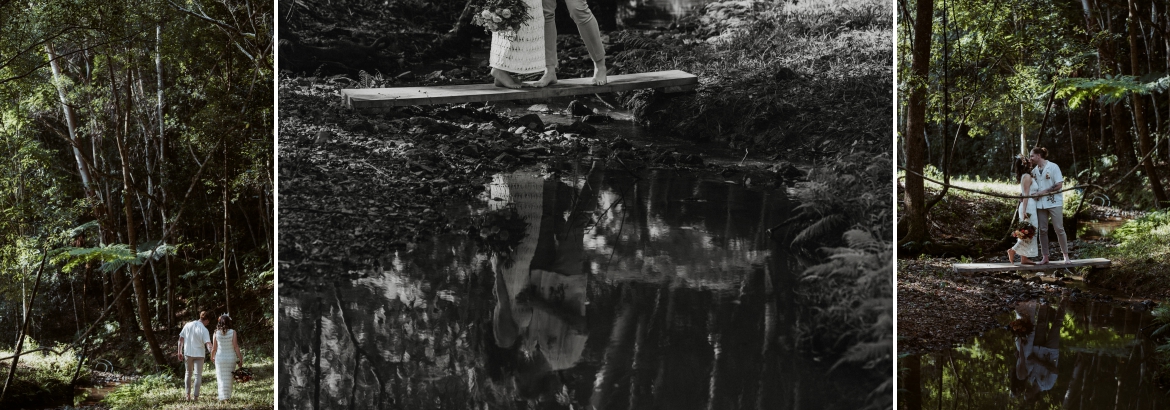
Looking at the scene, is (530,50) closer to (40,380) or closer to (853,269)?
(853,269)

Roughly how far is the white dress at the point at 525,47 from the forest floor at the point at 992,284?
4.22m

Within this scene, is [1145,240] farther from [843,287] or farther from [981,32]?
[843,287]

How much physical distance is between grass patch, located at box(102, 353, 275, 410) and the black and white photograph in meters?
4.38

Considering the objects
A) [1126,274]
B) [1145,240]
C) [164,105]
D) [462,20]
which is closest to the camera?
[462,20]

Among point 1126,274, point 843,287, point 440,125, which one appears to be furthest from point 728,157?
point 1126,274

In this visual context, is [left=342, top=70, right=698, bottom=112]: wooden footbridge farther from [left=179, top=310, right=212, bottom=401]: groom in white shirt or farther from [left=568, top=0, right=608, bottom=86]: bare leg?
[left=179, top=310, right=212, bottom=401]: groom in white shirt

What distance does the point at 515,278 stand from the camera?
13.7 feet

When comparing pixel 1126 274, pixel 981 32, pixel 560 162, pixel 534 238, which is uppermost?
pixel 981 32

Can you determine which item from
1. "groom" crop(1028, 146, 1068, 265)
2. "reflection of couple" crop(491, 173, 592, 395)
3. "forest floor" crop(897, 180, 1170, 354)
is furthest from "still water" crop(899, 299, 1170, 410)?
"reflection of couple" crop(491, 173, 592, 395)

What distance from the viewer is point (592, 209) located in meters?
4.21

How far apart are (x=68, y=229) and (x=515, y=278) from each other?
8.02m

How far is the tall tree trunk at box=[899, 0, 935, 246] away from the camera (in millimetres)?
8023

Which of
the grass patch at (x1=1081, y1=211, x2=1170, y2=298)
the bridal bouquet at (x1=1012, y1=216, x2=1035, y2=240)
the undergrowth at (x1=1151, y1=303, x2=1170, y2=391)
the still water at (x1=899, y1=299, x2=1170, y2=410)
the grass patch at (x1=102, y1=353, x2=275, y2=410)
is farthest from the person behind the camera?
the grass patch at (x1=1081, y1=211, x2=1170, y2=298)

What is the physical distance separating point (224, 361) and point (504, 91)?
5099 mm
